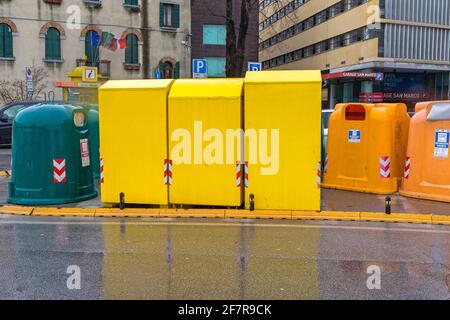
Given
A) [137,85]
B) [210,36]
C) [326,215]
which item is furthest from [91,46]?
[326,215]

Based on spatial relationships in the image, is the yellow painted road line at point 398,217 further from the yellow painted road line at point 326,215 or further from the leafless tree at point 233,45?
the leafless tree at point 233,45

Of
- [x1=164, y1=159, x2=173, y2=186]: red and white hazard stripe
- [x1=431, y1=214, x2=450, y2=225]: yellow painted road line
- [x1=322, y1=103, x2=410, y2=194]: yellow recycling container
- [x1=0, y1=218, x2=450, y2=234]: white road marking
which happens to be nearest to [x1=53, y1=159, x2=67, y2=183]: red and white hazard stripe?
[x1=0, y1=218, x2=450, y2=234]: white road marking

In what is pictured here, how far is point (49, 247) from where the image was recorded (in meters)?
6.10

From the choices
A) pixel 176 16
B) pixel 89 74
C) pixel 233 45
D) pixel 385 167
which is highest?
pixel 176 16

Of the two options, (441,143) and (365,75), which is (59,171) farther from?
(365,75)

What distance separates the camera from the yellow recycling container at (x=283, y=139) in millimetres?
7758

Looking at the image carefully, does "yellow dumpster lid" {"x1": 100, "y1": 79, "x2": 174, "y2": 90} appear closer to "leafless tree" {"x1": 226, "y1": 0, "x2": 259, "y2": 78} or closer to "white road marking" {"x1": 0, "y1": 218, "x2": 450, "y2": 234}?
"white road marking" {"x1": 0, "y1": 218, "x2": 450, "y2": 234}

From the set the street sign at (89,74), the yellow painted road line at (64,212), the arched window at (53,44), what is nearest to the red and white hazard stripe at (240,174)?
the yellow painted road line at (64,212)

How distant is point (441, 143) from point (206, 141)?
4287 mm

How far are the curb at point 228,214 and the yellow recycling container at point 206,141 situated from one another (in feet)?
0.92

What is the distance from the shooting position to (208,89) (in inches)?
320

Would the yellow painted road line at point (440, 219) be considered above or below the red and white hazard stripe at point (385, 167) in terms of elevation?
below

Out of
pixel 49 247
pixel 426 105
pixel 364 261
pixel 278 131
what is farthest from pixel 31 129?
pixel 426 105
